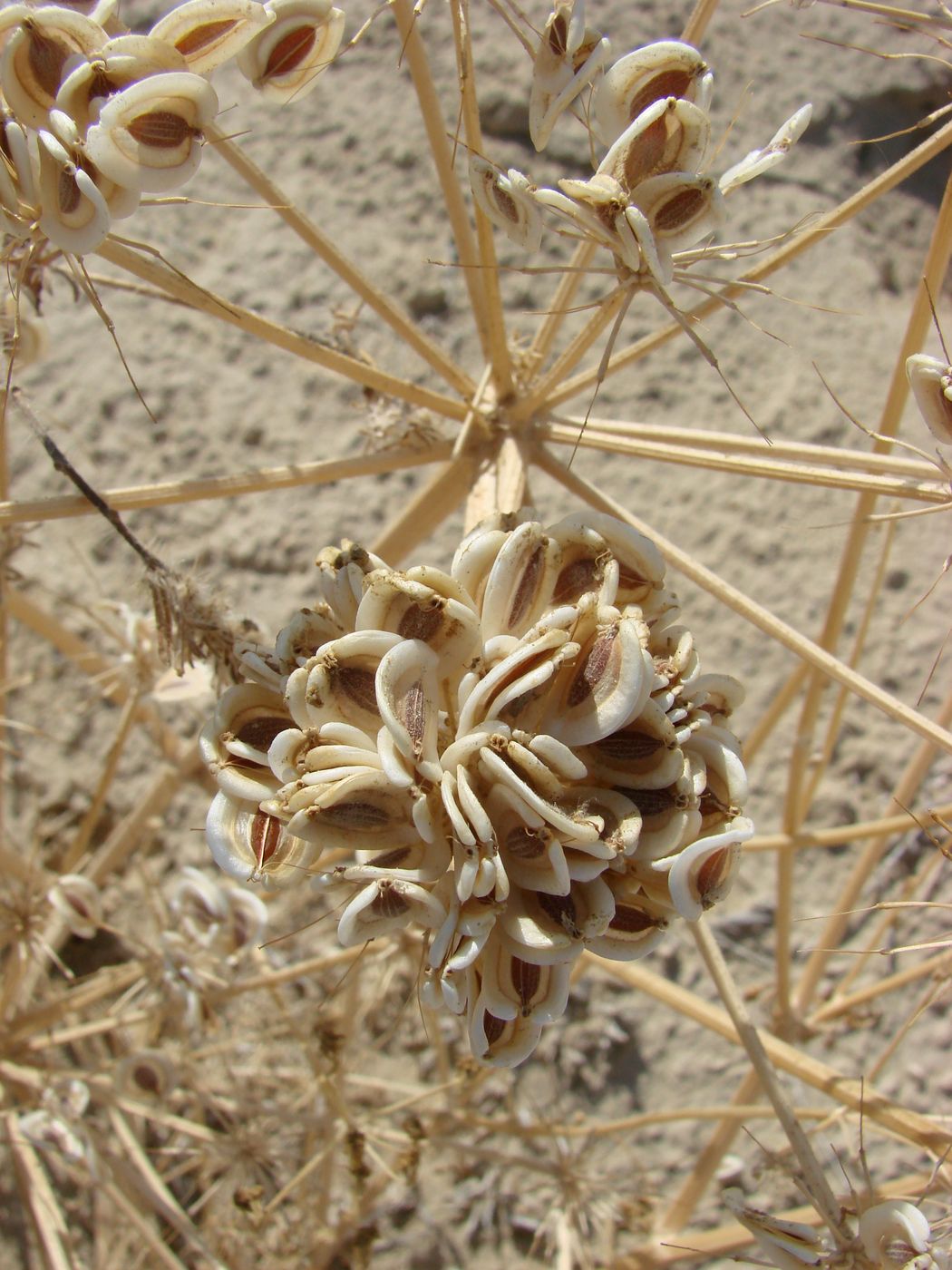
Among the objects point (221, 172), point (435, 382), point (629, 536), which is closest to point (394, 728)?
point (629, 536)

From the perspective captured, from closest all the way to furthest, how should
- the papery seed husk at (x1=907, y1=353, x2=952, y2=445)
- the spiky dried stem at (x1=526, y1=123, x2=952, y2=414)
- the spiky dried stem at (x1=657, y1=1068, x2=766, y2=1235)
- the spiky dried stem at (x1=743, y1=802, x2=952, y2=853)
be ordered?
1. the papery seed husk at (x1=907, y1=353, x2=952, y2=445)
2. the spiky dried stem at (x1=526, y1=123, x2=952, y2=414)
3. the spiky dried stem at (x1=743, y1=802, x2=952, y2=853)
4. the spiky dried stem at (x1=657, y1=1068, x2=766, y2=1235)

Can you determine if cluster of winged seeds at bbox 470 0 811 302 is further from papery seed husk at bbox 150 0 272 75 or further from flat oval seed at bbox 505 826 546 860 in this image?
flat oval seed at bbox 505 826 546 860

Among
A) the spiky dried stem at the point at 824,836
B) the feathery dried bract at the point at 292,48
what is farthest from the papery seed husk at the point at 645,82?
the spiky dried stem at the point at 824,836

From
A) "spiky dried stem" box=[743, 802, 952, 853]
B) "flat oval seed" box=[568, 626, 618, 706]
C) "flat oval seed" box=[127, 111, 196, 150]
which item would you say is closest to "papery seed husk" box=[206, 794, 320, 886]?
"flat oval seed" box=[568, 626, 618, 706]

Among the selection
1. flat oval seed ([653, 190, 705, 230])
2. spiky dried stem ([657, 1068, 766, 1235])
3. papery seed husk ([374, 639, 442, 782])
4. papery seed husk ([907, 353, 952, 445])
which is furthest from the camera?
spiky dried stem ([657, 1068, 766, 1235])

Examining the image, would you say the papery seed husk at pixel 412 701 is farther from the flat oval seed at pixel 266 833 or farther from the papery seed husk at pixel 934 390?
the papery seed husk at pixel 934 390

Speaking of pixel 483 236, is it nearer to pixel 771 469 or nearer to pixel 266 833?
pixel 771 469

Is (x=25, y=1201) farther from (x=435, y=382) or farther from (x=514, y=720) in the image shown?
(x=435, y=382)

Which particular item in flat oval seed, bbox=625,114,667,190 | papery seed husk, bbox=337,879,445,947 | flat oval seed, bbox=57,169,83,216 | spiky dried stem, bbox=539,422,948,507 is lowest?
papery seed husk, bbox=337,879,445,947
